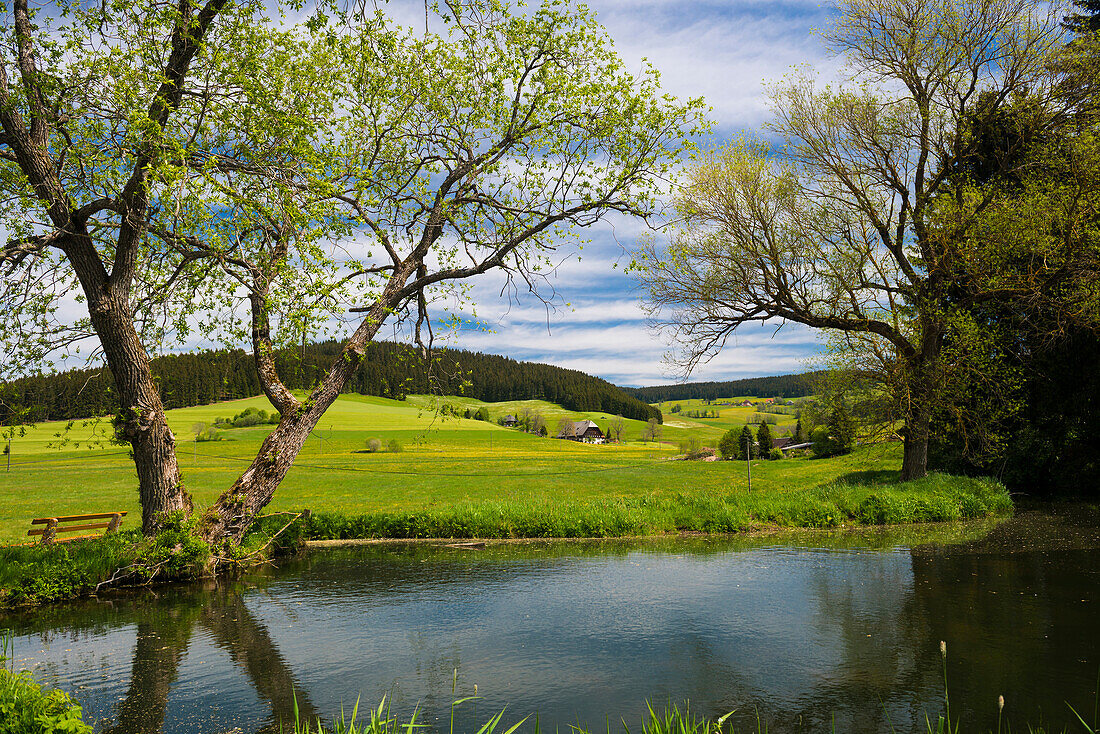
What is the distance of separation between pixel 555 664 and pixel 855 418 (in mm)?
18960

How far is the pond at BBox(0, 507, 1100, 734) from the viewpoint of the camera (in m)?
6.52

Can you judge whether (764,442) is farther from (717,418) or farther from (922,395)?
(717,418)

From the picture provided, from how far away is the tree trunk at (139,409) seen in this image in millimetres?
12477

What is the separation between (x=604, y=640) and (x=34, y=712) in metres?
6.08

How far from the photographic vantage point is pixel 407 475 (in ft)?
147

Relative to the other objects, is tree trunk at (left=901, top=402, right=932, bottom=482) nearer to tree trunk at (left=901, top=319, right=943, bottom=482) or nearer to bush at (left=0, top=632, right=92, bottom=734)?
tree trunk at (left=901, top=319, right=943, bottom=482)

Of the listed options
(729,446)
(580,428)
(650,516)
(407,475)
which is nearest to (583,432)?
(580,428)

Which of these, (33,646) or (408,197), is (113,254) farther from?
(33,646)

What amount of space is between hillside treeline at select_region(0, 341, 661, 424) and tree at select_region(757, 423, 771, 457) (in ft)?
101

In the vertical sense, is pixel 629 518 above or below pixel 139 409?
below

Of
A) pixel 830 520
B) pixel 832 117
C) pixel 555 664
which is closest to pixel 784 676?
pixel 555 664

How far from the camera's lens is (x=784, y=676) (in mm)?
7234

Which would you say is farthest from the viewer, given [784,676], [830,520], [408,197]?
[830,520]

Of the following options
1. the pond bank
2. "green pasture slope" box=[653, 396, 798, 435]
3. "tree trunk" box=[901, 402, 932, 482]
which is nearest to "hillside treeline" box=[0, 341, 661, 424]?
the pond bank
